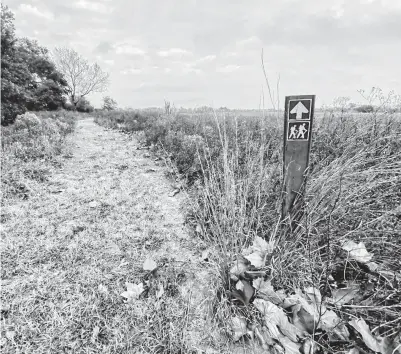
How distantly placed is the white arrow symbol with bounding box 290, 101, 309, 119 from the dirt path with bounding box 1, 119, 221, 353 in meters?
1.34

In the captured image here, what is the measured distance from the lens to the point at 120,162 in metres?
5.06

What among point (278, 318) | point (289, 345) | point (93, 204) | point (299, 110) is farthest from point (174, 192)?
point (289, 345)

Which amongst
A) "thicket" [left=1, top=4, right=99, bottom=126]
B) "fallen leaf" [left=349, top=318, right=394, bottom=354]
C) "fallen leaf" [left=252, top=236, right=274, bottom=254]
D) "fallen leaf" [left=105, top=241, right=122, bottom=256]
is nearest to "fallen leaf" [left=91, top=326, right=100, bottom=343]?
"fallen leaf" [left=105, top=241, right=122, bottom=256]

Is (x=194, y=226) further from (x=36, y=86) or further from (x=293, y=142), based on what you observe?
(x=36, y=86)

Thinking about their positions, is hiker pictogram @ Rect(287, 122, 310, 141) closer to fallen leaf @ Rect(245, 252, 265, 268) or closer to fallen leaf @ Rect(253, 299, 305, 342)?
fallen leaf @ Rect(245, 252, 265, 268)

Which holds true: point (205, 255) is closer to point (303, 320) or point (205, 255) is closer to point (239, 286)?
point (239, 286)

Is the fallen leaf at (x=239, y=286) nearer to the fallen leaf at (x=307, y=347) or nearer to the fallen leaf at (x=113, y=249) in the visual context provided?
the fallen leaf at (x=307, y=347)

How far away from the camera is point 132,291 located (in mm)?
1652

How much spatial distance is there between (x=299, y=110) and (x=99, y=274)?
205cm

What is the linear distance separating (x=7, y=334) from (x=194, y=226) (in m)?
1.72

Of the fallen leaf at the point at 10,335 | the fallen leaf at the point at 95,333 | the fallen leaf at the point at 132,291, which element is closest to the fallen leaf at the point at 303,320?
the fallen leaf at the point at 132,291

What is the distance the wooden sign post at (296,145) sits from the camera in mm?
1622

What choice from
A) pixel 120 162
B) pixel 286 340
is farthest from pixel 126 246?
pixel 120 162

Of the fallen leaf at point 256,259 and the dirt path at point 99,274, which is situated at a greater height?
the fallen leaf at point 256,259
